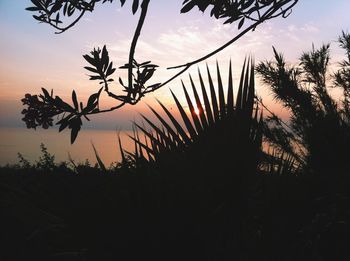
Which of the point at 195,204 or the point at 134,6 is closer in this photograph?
the point at 195,204

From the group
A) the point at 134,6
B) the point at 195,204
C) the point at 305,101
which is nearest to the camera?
the point at 195,204

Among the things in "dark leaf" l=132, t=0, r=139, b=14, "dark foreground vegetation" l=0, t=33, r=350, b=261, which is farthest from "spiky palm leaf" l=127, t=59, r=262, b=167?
"dark leaf" l=132, t=0, r=139, b=14

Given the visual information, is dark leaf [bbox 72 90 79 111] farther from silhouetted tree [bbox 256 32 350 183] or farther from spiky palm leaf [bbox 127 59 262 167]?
silhouetted tree [bbox 256 32 350 183]

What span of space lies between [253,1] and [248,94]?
1.60ft

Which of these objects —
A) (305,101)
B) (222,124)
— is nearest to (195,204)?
(222,124)

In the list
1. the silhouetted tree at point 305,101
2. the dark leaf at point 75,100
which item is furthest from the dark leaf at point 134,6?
the silhouetted tree at point 305,101

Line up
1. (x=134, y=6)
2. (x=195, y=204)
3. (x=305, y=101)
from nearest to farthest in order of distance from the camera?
(x=195, y=204) → (x=134, y=6) → (x=305, y=101)

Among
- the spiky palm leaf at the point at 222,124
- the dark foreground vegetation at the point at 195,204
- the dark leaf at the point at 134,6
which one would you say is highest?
the dark leaf at the point at 134,6

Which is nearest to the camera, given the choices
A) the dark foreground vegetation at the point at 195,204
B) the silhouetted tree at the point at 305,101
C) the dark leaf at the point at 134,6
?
the dark foreground vegetation at the point at 195,204

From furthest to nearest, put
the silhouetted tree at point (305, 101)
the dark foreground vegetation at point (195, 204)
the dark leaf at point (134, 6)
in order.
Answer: the silhouetted tree at point (305, 101) → the dark leaf at point (134, 6) → the dark foreground vegetation at point (195, 204)

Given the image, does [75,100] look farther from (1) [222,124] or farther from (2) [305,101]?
(2) [305,101]

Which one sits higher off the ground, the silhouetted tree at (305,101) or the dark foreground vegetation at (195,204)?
the silhouetted tree at (305,101)

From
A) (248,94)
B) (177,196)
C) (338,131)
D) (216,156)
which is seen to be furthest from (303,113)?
(177,196)

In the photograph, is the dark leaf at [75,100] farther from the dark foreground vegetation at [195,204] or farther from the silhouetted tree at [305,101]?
the silhouetted tree at [305,101]
